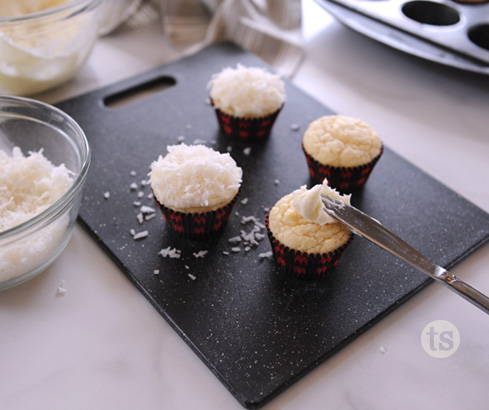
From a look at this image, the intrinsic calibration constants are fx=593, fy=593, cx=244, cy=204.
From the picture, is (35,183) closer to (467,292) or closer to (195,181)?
(195,181)

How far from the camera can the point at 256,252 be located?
1.26 m

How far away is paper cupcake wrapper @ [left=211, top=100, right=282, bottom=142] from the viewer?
1496 mm

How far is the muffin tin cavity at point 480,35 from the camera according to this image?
172cm

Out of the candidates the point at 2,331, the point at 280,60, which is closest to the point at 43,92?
the point at 280,60

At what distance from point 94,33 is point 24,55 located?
9.8 inches

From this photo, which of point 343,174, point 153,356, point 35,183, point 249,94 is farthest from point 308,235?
point 35,183

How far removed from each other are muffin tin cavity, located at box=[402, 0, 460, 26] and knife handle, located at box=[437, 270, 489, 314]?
1.03m

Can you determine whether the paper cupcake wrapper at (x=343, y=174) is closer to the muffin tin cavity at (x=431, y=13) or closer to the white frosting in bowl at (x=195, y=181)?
the white frosting in bowl at (x=195, y=181)

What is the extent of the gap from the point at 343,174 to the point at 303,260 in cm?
29

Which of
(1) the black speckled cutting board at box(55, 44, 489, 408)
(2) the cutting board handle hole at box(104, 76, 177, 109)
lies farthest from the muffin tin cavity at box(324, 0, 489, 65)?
(2) the cutting board handle hole at box(104, 76, 177, 109)

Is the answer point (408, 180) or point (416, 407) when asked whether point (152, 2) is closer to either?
point (408, 180)

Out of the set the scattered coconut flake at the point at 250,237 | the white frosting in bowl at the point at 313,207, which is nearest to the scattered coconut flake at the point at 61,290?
the scattered coconut flake at the point at 250,237

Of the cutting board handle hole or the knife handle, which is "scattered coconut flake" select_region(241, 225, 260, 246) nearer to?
the knife handle

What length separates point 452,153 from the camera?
5.17 ft
